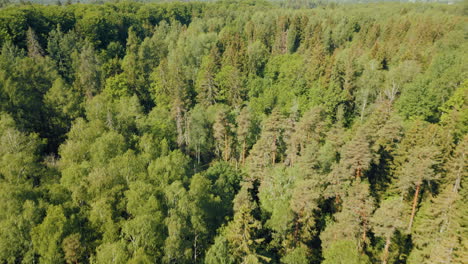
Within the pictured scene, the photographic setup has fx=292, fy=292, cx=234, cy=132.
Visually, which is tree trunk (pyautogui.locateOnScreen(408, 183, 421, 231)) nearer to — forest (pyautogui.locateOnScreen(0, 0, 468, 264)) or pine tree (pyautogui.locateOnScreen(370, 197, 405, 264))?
forest (pyautogui.locateOnScreen(0, 0, 468, 264))

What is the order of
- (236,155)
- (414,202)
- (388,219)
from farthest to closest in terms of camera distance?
(236,155), (414,202), (388,219)

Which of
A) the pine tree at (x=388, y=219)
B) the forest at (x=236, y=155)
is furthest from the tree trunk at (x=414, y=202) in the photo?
the pine tree at (x=388, y=219)

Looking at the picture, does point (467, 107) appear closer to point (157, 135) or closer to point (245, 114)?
point (245, 114)

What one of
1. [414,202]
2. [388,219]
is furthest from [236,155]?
[388,219]

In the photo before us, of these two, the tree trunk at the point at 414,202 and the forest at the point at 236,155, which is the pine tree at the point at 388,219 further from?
the tree trunk at the point at 414,202

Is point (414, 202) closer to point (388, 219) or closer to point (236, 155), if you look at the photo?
point (388, 219)

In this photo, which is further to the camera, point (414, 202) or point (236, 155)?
point (236, 155)

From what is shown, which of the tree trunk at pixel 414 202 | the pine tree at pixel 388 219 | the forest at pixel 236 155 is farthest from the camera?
the tree trunk at pixel 414 202

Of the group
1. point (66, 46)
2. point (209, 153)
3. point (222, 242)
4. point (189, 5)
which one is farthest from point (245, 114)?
point (189, 5)

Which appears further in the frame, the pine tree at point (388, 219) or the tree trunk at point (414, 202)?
the tree trunk at point (414, 202)

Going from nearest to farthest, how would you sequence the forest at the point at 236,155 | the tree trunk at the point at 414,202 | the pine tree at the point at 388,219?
the pine tree at the point at 388,219, the forest at the point at 236,155, the tree trunk at the point at 414,202

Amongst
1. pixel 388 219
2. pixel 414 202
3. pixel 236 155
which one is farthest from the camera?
pixel 236 155
